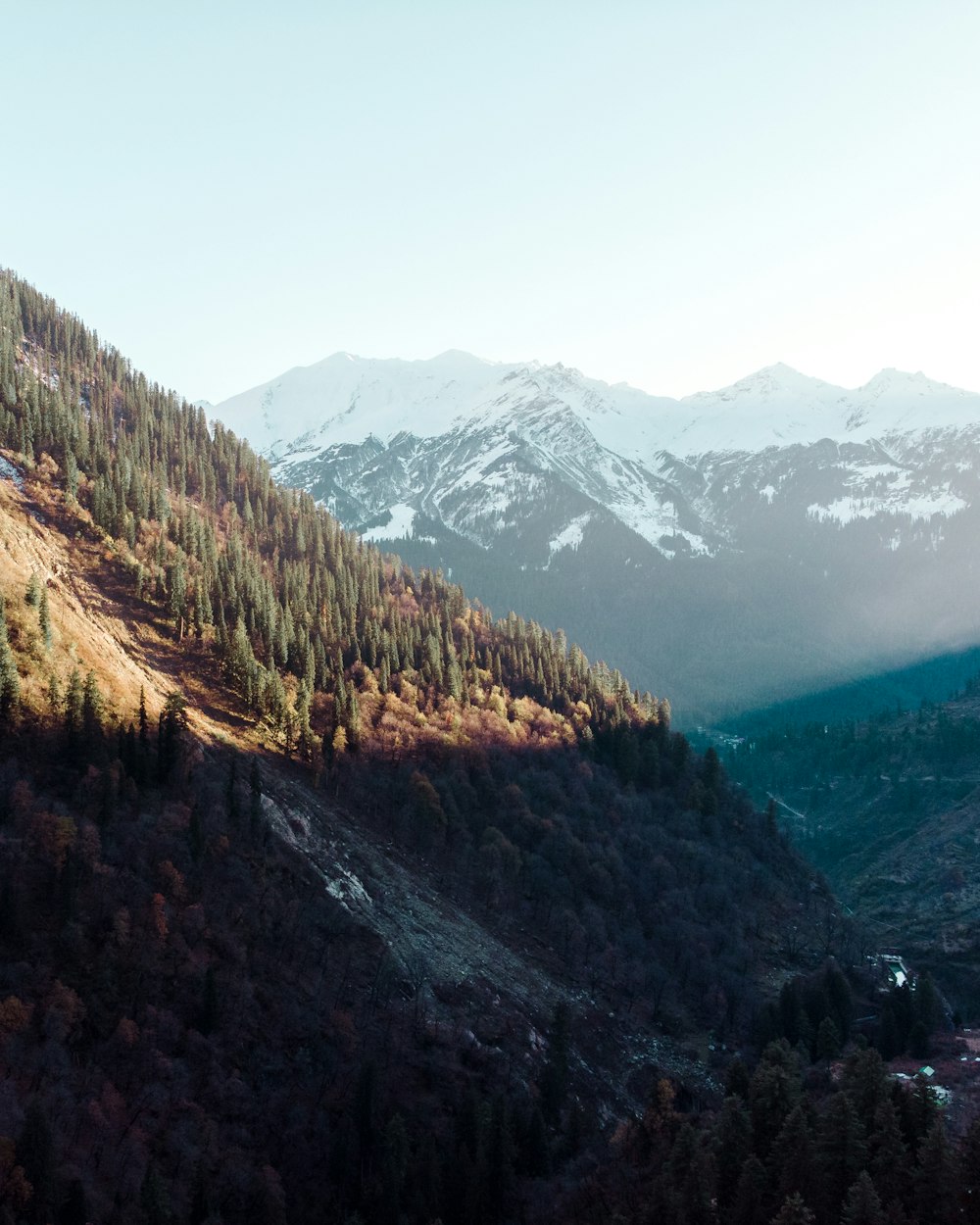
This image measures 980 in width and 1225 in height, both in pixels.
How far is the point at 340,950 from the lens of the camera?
97.0 m

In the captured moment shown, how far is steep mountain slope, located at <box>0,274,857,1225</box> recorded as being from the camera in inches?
2842

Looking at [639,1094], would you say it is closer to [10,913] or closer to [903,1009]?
[903,1009]

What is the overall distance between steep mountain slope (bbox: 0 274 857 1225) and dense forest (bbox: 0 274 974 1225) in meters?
0.39

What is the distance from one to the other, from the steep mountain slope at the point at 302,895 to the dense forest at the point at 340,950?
39 centimetres

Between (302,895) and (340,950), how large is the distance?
24.4 feet

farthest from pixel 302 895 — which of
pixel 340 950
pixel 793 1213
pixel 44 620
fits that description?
pixel 793 1213

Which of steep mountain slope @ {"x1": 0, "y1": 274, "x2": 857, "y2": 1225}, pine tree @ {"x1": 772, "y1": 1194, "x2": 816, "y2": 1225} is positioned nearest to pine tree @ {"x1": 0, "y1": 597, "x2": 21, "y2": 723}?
steep mountain slope @ {"x1": 0, "y1": 274, "x2": 857, "y2": 1225}

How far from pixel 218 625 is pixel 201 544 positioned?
26.3 metres

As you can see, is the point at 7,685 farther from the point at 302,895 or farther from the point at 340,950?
the point at 340,950

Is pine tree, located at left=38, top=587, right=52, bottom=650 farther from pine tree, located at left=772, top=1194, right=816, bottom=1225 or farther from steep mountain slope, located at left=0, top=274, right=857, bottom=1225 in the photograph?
pine tree, located at left=772, top=1194, right=816, bottom=1225

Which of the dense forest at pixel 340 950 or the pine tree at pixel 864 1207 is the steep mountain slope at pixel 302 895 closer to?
the dense forest at pixel 340 950

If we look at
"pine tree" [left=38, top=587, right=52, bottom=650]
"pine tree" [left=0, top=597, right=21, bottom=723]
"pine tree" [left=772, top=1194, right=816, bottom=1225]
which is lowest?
"pine tree" [left=772, top=1194, right=816, bottom=1225]

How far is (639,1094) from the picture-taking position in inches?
4026

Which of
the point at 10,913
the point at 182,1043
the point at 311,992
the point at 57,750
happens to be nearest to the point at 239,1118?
the point at 182,1043
